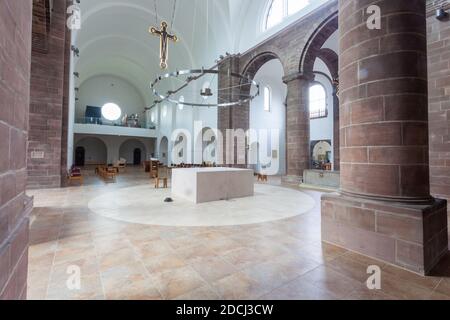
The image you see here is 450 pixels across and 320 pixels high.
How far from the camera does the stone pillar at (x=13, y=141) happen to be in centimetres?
96

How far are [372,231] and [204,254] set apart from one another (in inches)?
75.9

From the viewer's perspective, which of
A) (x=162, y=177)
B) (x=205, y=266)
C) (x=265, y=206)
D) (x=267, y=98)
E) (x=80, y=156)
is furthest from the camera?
(x=80, y=156)

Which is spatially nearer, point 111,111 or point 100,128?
point 100,128

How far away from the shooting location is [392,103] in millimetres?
2492

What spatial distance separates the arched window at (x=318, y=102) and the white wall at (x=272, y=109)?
6.30ft

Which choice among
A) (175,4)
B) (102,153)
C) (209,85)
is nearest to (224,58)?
(209,85)

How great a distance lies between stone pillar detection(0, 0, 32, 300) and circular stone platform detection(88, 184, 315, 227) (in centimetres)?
273

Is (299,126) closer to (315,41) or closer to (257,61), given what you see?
(315,41)

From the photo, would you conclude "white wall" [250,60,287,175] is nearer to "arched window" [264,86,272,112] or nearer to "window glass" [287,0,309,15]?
"arched window" [264,86,272,112]

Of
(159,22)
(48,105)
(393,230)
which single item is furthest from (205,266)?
(159,22)

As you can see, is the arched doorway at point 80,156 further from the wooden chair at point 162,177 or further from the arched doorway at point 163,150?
the wooden chair at point 162,177

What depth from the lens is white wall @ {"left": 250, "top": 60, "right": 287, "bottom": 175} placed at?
14570 millimetres

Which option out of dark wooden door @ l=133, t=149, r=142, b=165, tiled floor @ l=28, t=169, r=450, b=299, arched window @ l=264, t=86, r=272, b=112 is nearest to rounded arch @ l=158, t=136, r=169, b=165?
dark wooden door @ l=133, t=149, r=142, b=165

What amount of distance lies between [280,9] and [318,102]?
6.71 metres
